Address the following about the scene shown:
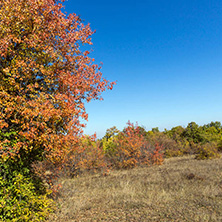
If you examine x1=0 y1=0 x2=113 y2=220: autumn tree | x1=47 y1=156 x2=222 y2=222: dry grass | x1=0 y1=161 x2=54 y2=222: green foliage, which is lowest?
x1=47 y1=156 x2=222 y2=222: dry grass

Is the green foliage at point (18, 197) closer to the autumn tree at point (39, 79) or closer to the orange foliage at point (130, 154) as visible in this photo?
the autumn tree at point (39, 79)

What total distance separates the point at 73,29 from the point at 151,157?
14384 mm

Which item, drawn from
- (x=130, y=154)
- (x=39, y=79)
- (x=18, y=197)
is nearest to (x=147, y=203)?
(x=18, y=197)

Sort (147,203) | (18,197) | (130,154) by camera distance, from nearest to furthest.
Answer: (18,197) → (147,203) → (130,154)

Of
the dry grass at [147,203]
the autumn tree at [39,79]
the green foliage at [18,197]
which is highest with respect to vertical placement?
the autumn tree at [39,79]

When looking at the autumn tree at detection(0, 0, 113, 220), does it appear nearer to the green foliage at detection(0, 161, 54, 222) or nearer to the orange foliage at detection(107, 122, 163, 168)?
the green foliage at detection(0, 161, 54, 222)

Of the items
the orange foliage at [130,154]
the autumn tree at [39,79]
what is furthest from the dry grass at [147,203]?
the orange foliage at [130,154]

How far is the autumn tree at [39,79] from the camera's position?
16.6 feet

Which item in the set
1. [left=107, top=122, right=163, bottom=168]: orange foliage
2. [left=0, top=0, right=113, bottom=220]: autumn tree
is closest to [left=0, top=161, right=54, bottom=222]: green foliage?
[left=0, top=0, right=113, bottom=220]: autumn tree

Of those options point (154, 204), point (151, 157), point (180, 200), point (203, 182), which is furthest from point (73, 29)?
point (151, 157)

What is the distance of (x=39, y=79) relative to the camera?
6.17 meters

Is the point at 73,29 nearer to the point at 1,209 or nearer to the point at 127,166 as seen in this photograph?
the point at 1,209

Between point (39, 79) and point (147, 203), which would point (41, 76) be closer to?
point (39, 79)

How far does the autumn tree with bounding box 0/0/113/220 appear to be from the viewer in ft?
16.6
